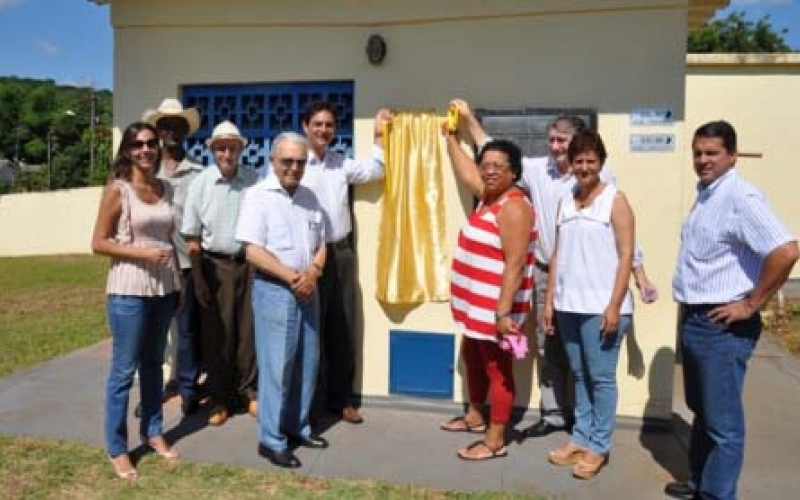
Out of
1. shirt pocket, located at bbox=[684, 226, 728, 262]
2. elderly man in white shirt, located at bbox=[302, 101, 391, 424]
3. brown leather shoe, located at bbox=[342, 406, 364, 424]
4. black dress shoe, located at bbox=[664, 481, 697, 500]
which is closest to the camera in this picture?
shirt pocket, located at bbox=[684, 226, 728, 262]

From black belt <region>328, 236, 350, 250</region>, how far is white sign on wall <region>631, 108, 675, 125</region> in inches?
75.5

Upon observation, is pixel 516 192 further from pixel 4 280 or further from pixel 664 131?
pixel 4 280

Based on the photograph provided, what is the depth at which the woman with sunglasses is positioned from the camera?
3.91 meters

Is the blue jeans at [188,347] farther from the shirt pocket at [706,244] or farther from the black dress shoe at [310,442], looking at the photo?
the shirt pocket at [706,244]

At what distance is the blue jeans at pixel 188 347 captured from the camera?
16.6ft

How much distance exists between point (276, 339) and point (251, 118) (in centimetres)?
187

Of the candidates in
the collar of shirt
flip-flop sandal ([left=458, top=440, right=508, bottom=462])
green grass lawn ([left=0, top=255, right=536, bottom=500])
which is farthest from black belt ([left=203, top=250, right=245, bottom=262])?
the collar of shirt

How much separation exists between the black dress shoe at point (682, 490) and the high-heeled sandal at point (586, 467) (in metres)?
0.36

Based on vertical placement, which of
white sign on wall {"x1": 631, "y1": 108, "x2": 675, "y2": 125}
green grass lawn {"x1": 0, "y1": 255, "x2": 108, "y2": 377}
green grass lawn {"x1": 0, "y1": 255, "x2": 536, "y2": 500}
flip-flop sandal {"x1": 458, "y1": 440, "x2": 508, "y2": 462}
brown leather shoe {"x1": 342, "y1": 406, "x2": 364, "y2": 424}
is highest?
white sign on wall {"x1": 631, "y1": 108, "x2": 675, "y2": 125}

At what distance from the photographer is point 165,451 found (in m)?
4.31

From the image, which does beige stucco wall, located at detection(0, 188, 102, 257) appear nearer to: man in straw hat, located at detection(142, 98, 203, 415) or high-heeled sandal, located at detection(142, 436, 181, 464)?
man in straw hat, located at detection(142, 98, 203, 415)

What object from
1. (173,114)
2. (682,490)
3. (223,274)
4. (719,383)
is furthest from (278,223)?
(682,490)

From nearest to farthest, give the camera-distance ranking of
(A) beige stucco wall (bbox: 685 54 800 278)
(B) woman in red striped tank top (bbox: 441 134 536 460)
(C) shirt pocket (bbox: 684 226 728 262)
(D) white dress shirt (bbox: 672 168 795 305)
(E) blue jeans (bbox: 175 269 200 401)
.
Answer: (D) white dress shirt (bbox: 672 168 795 305), (C) shirt pocket (bbox: 684 226 728 262), (B) woman in red striped tank top (bbox: 441 134 536 460), (E) blue jeans (bbox: 175 269 200 401), (A) beige stucco wall (bbox: 685 54 800 278)

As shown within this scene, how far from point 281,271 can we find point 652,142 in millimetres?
2380
